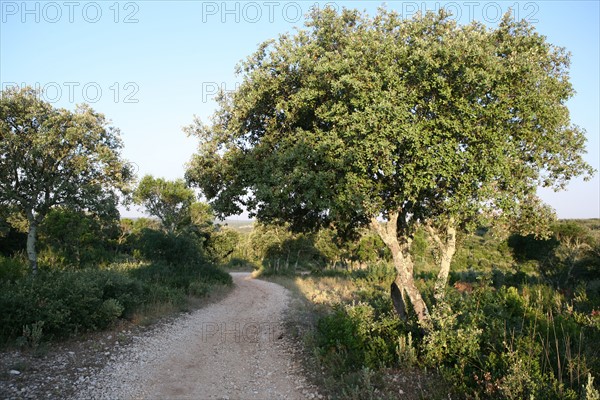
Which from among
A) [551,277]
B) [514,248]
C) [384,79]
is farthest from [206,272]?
[514,248]

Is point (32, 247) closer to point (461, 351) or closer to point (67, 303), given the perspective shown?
point (67, 303)

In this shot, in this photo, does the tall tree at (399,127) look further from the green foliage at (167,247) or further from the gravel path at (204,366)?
the green foliage at (167,247)

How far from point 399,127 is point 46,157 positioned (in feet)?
69.3

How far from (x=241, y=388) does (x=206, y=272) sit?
16849 millimetres

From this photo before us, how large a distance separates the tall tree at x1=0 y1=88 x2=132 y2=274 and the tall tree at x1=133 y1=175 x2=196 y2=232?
2365 centimetres

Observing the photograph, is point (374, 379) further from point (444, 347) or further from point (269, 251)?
point (269, 251)

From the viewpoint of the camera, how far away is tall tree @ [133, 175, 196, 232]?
46188 millimetres

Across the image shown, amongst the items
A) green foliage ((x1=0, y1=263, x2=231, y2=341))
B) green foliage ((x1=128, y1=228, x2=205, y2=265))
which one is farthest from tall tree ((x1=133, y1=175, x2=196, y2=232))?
green foliage ((x1=0, y1=263, x2=231, y2=341))

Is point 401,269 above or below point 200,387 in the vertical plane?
above

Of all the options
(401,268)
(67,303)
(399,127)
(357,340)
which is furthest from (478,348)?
(67,303)

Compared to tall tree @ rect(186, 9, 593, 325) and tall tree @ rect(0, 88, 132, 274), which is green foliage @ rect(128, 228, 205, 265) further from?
tall tree @ rect(186, 9, 593, 325)

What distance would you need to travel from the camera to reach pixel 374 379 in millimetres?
7168

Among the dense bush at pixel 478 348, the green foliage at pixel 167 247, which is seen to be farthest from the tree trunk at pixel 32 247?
the dense bush at pixel 478 348

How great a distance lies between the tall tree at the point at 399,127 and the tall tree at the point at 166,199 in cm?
3673
